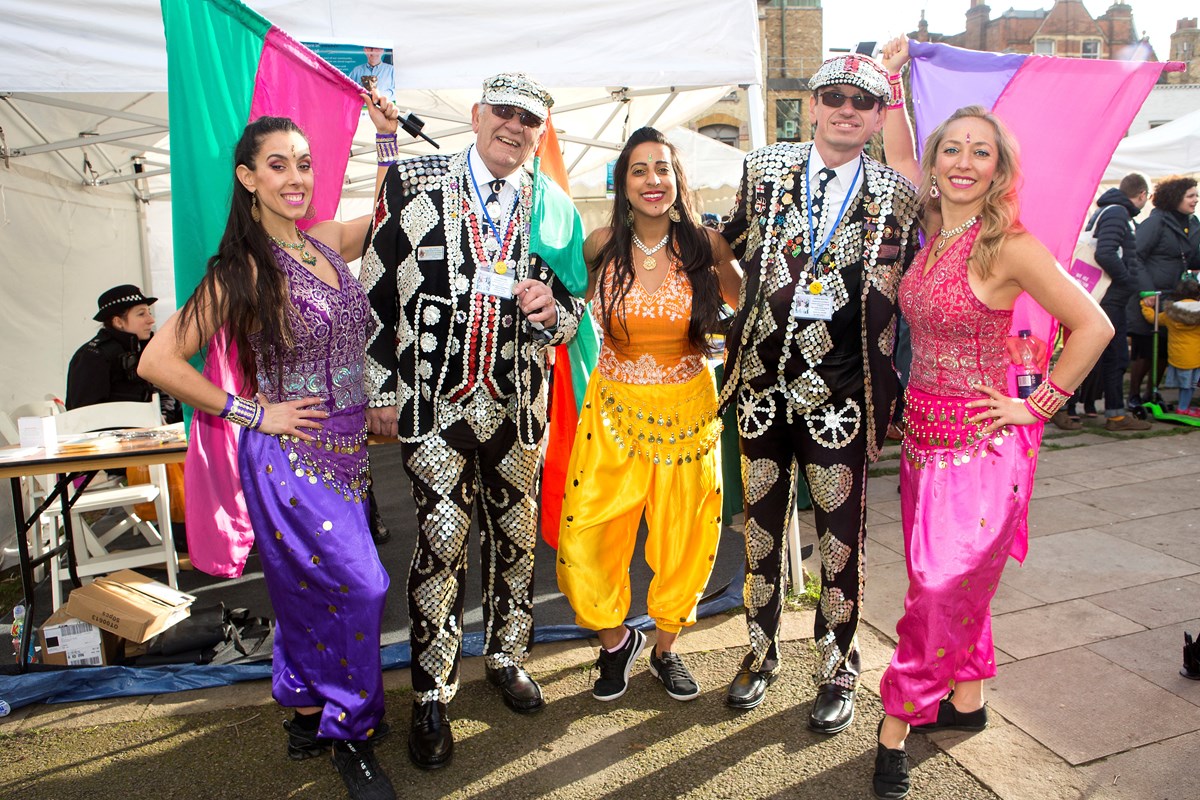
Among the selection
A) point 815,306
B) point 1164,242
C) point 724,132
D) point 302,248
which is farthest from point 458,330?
point 724,132

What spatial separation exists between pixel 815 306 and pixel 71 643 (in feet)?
9.98

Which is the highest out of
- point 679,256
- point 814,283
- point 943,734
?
point 679,256

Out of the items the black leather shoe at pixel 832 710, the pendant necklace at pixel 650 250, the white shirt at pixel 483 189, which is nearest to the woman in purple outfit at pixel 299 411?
the white shirt at pixel 483 189

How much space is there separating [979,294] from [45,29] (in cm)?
337

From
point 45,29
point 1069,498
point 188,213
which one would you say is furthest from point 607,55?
point 1069,498

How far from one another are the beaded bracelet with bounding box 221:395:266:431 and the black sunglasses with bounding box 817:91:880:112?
187cm

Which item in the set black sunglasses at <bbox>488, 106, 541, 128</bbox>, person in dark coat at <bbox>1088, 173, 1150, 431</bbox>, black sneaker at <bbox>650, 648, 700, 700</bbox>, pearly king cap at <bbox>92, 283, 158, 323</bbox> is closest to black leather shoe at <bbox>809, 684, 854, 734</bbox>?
black sneaker at <bbox>650, 648, 700, 700</bbox>

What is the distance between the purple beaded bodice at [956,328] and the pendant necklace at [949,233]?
23 millimetres

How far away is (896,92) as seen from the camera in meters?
2.70

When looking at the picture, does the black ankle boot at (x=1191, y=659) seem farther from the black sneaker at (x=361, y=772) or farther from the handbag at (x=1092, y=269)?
the handbag at (x=1092, y=269)

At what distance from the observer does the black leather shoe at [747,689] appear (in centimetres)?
285

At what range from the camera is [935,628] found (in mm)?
2307

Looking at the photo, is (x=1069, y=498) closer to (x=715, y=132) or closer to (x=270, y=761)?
(x=270, y=761)

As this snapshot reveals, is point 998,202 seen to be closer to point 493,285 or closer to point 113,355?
point 493,285
